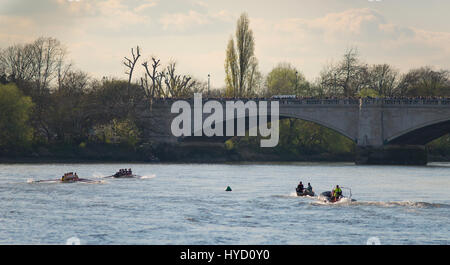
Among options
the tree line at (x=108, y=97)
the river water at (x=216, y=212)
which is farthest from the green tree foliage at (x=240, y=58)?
the river water at (x=216, y=212)

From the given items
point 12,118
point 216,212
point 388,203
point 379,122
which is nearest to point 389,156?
point 379,122

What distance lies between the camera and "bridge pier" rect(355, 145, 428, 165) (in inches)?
4198

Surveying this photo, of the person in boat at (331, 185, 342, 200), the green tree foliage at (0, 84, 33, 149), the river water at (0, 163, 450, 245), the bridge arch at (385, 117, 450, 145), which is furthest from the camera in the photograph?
the green tree foliage at (0, 84, 33, 149)

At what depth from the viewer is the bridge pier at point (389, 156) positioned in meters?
107

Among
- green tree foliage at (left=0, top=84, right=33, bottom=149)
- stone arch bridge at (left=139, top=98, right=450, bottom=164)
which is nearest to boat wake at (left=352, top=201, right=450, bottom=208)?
stone arch bridge at (left=139, top=98, right=450, bottom=164)

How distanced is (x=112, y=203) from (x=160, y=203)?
3.06m

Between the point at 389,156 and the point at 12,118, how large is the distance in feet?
160

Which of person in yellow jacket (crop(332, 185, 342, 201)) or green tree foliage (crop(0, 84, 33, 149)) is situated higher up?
green tree foliage (crop(0, 84, 33, 149))

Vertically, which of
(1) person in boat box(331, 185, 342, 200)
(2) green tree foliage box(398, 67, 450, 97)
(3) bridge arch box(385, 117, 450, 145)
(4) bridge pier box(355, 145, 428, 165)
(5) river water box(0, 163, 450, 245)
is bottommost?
(5) river water box(0, 163, 450, 245)

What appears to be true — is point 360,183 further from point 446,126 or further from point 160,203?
point 446,126

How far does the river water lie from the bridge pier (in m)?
31.5

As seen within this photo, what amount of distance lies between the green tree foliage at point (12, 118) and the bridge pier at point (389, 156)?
43359mm

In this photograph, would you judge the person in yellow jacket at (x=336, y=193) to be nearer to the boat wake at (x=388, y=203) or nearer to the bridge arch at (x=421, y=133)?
the boat wake at (x=388, y=203)

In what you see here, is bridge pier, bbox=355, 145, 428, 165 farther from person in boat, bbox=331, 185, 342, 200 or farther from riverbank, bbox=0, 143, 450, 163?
person in boat, bbox=331, 185, 342, 200
